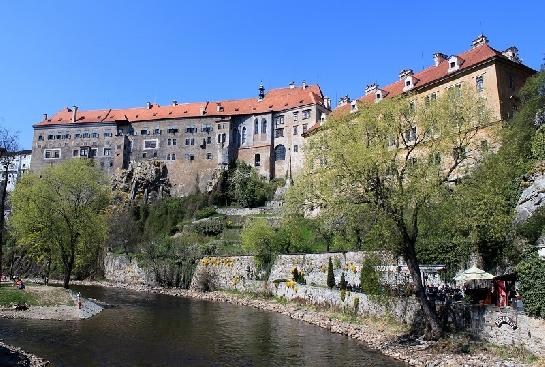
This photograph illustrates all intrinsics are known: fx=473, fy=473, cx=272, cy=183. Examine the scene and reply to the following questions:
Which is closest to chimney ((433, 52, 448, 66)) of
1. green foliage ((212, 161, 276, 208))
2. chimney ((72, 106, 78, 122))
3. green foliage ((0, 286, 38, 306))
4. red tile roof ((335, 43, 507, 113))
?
red tile roof ((335, 43, 507, 113))

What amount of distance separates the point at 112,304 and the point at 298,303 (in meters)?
14.2

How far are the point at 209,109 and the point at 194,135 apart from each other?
5.97 m

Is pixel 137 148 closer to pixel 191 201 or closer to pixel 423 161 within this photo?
pixel 191 201

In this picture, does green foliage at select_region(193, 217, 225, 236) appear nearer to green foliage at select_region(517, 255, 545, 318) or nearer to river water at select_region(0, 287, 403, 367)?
river water at select_region(0, 287, 403, 367)

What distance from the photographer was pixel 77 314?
27.8 m

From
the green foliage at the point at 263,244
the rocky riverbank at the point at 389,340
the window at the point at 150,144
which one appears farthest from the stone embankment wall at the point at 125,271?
the window at the point at 150,144

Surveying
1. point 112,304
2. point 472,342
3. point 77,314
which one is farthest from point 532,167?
point 112,304

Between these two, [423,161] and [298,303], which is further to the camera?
[298,303]

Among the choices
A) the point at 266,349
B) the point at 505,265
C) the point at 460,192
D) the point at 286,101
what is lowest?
the point at 266,349

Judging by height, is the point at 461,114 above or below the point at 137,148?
below

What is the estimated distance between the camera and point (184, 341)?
22.5 m

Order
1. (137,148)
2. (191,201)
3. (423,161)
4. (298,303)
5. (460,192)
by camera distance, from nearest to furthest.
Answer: (423,161)
(460,192)
(298,303)
(191,201)
(137,148)

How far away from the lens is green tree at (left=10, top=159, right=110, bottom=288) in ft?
116

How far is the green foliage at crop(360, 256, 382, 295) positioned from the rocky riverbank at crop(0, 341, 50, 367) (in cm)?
1715
